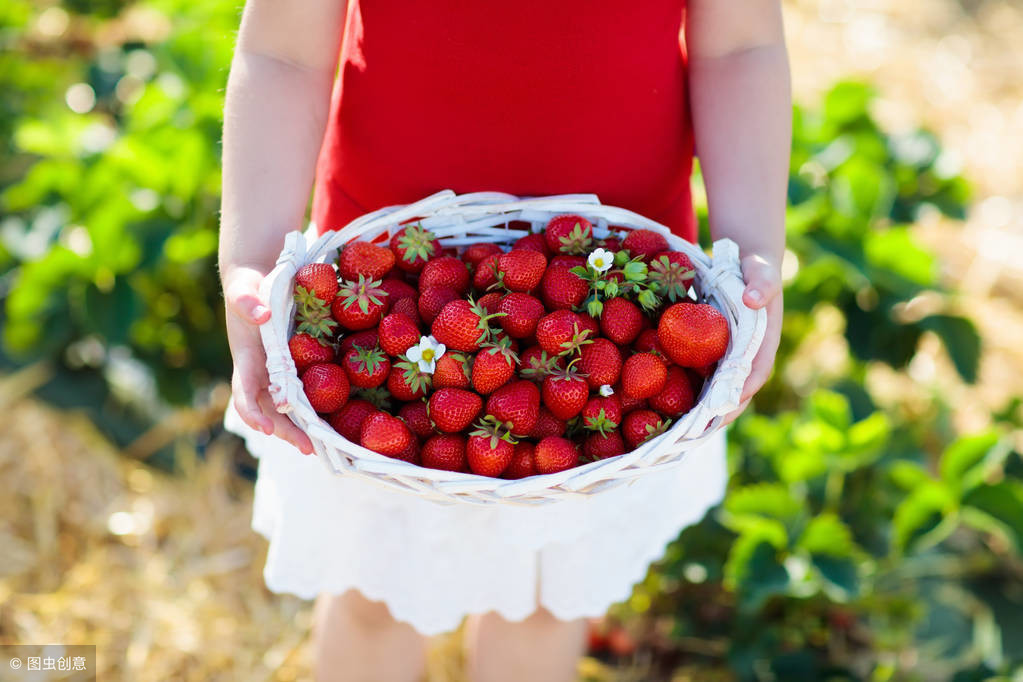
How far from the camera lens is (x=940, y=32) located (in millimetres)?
3719

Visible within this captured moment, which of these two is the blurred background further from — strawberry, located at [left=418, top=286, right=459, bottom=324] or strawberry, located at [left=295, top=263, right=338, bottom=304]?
strawberry, located at [left=295, top=263, right=338, bottom=304]

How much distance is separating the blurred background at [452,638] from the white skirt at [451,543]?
36 cm

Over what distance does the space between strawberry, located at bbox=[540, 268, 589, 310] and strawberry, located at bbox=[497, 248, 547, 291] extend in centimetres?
2

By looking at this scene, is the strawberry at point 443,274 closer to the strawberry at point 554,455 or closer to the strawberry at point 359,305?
the strawberry at point 359,305

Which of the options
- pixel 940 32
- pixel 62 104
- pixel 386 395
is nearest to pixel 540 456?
pixel 386 395

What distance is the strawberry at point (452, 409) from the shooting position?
96 cm

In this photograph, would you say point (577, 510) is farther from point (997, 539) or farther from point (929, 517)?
point (997, 539)

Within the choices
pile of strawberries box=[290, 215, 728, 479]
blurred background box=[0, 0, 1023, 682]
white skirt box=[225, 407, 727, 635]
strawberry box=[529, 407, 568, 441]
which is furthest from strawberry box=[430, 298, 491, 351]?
blurred background box=[0, 0, 1023, 682]

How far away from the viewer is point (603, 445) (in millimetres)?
959

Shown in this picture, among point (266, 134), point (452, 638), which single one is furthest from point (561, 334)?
point (452, 638)

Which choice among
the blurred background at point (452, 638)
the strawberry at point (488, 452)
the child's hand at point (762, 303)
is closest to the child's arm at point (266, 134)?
the strawberry at point (488, 452)

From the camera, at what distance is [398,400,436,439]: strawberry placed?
0.99 metres

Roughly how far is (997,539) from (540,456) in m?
1.33

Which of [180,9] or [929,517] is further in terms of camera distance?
[180,9]
